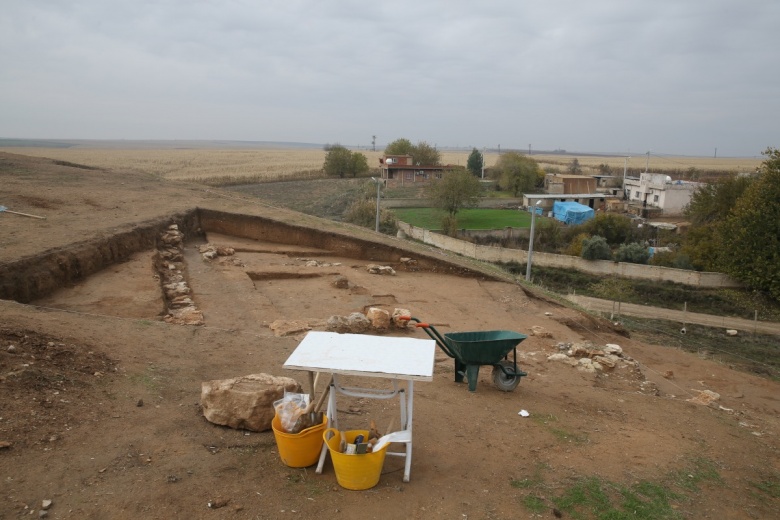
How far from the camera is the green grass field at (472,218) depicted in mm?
42938

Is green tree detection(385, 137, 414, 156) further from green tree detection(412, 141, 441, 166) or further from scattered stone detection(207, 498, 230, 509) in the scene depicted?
scattered stone detection(207, 498, 230, 509)

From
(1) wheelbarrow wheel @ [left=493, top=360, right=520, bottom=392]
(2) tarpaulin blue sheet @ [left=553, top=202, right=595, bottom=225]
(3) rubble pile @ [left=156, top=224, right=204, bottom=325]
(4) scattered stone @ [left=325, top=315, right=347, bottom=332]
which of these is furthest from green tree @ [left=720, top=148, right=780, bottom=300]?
(3) rubble pile @ [left=156, top=224, right=204, bottom=325]

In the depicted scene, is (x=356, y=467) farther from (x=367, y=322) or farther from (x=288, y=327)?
(x=288, y=327)

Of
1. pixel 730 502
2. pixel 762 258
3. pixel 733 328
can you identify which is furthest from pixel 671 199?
pixel 730 502

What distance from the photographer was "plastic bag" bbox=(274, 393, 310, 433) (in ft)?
17.4

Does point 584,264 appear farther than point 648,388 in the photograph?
Yes

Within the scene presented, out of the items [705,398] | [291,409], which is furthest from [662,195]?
[291,409]

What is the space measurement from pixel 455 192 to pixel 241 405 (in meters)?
39.0

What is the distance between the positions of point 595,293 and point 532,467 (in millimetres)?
25669

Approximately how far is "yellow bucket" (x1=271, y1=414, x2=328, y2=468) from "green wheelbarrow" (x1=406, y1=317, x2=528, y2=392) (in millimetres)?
2719

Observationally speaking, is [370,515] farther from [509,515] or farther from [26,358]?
[26,358]

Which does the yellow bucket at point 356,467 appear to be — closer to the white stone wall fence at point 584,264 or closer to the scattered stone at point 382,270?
the scattered stone at point 382,270

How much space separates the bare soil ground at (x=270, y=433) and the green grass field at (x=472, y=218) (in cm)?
3048

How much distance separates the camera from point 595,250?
33062mm
